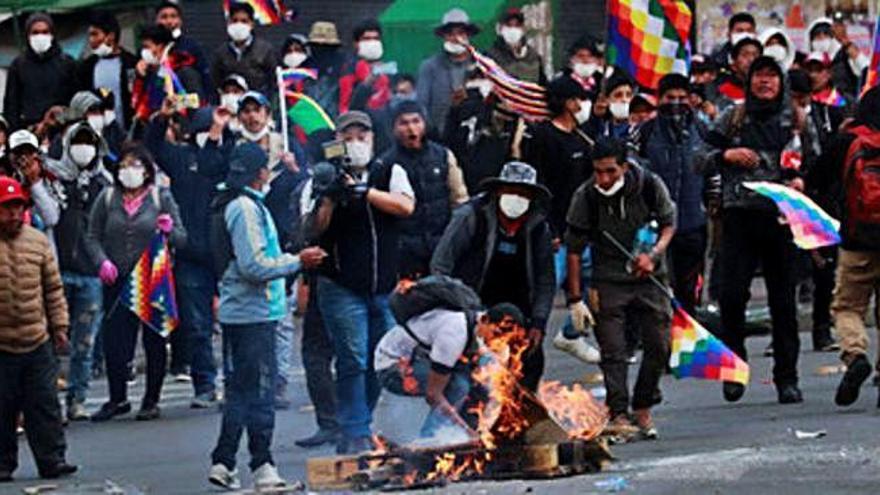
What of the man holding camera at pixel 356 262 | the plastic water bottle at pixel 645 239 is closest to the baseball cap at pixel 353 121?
the man holding camera at pixel 356 262

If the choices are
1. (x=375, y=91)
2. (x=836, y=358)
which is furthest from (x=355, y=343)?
(x=375, y=91)

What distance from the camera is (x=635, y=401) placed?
48.2 ft

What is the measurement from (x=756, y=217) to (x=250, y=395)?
3.80 metres

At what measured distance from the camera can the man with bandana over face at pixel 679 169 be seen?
1759 cm

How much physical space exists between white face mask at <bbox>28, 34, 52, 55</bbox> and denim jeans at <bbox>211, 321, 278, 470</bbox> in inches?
317

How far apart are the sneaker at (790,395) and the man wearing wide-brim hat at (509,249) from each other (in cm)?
178

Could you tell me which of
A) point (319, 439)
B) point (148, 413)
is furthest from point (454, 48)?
point (319, 439)

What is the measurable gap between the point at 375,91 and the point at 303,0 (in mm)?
5086

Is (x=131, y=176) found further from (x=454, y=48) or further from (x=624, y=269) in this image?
(x=624, y=269)

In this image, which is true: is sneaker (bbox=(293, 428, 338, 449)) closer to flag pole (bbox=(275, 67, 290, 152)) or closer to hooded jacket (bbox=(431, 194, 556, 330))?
hooded jacket (bbox=(431, 194, 556, 330))

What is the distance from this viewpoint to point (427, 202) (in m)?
16.6

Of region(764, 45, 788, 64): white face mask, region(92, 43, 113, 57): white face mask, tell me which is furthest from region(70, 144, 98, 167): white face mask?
region(764, 45, 788, 64): white face mask

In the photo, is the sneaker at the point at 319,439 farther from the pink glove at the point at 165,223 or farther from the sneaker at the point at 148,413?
the pink glove at the point at 165,223

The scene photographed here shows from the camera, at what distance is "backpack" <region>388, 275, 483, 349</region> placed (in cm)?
1352
